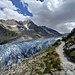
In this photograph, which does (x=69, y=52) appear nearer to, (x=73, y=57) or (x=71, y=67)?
(x=73, y=57)

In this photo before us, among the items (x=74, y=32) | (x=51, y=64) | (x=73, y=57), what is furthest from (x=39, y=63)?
(x=74, y=32)

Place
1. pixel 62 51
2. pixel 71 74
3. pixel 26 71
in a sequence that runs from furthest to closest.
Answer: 1. pixel 62 51
2. pixel 26 71
3. pixel 71 74

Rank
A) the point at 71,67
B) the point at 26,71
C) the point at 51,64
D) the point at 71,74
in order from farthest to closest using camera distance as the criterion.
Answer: the point at 26,71 < the point at 51,64 < the point at 71,67 < the point at 71,74

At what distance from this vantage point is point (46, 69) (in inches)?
2827

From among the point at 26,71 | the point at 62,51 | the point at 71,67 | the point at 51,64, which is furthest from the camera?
the point at 62,51

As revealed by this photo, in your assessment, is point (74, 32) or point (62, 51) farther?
point (74, 32)

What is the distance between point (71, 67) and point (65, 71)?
3.39 meters

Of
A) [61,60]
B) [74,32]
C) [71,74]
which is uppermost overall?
[74,32]

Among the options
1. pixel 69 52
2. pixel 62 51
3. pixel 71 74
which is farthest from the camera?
pixel 62 51

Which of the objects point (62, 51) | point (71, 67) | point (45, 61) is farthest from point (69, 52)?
point (71, 67)

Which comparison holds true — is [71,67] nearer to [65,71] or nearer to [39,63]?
[65,71]

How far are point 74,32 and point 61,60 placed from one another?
163 feet

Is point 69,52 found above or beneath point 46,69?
above

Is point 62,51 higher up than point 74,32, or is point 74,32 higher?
point 74,32
